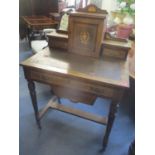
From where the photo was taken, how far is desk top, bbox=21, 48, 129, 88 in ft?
3.45

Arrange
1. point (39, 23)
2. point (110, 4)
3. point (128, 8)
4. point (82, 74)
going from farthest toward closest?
point (39, 23)
point (110, 4)
point (128, 8)
point (82, 74)

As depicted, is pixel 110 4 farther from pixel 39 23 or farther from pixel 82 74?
pixel 82 74

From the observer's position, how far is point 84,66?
3.86 ft

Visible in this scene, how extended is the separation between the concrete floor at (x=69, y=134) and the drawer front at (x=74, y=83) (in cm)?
69

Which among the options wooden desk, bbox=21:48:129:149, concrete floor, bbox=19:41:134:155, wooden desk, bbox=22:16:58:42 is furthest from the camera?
wooden desk, bbox=22:16:58:42

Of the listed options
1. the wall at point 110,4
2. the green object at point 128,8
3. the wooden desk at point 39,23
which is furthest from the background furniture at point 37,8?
the green object at point 128,8

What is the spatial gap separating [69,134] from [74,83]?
A: 755 millimetres

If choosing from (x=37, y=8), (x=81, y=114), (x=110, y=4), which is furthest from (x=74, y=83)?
(x=37, y=8)

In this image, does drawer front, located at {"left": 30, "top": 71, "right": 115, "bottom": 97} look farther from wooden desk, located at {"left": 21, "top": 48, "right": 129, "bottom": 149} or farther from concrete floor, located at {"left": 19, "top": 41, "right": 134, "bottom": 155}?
concrete floor, located at {"left": 19, "top": 41, "right": 134, "bottom": 155}

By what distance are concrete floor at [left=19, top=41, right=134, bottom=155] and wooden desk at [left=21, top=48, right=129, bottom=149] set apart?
0.37 m

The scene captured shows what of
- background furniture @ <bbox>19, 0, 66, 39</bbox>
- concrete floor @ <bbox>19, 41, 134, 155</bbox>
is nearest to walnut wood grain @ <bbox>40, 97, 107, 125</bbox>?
concrete floor @ <bbox>19, 41, 134, 155</bbox>
